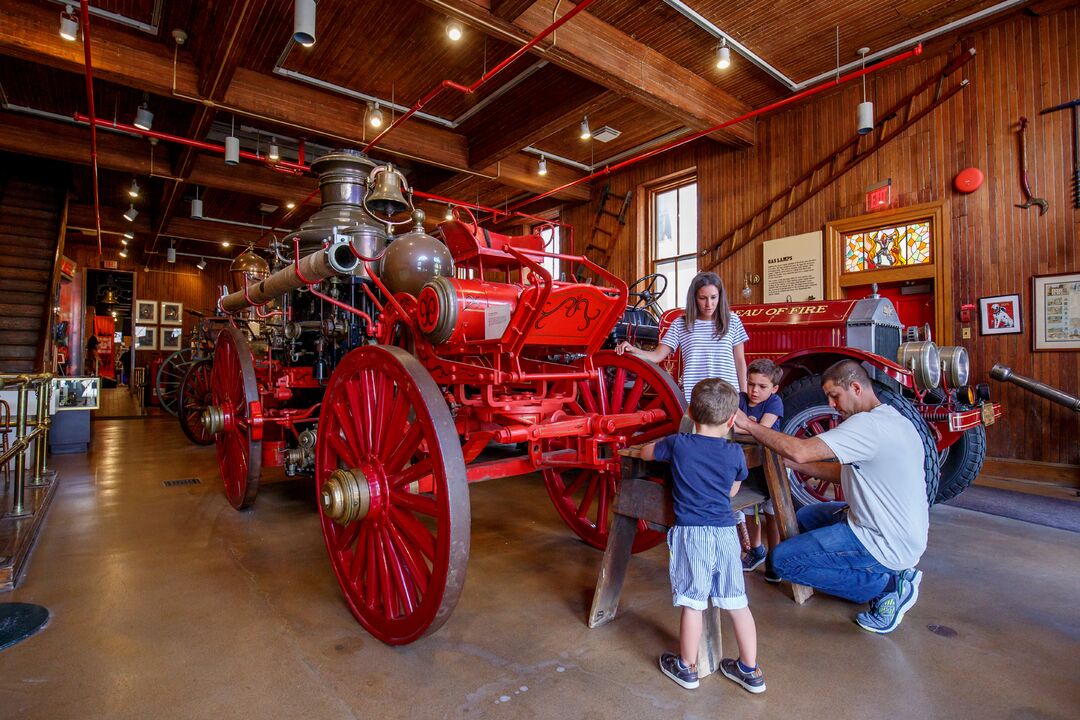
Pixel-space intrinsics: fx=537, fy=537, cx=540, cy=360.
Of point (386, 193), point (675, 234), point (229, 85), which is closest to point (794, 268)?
point (675, 234)

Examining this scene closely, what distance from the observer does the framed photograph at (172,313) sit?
1532cm

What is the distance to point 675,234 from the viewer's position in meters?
8.61

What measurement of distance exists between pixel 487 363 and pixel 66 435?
6.22 meters

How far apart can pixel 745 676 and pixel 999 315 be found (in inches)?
213

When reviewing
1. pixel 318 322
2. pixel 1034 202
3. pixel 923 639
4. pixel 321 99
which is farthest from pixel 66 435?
pixel 1034 202

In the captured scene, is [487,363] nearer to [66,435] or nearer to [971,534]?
[971,534]

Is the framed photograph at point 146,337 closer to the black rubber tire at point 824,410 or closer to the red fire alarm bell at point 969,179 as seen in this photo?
the black rubber tire at point 824,410

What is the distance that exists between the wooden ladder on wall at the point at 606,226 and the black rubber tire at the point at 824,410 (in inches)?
233

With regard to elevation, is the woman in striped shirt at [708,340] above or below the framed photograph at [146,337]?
below

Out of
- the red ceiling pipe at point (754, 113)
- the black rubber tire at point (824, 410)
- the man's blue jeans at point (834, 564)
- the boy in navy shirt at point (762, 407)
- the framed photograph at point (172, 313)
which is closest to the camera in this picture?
the man's blue jeans at point (834, 564)

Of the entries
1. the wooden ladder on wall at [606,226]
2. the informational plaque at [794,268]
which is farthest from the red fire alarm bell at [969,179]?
the wooden ladder on wall at [606,226]

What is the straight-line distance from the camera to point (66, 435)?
604 centimetres

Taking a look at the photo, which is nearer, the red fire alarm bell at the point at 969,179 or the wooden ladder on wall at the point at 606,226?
the red fire alarm bell at the point at 969,179

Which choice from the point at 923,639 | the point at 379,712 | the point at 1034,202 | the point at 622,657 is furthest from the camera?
the point at 1034,202
